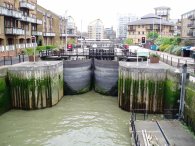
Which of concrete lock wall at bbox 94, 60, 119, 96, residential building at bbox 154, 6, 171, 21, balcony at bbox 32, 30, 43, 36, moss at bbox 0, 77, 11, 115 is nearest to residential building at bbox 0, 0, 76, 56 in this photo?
balcony at bbox 32, 30, 43, 36

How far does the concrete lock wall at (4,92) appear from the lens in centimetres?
2311

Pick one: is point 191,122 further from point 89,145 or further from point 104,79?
point 104,79

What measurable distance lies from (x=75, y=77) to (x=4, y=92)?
33.8 ft

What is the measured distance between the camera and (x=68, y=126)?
68.7ft

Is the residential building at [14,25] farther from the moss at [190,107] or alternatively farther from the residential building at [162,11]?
the residential building at [162,11]

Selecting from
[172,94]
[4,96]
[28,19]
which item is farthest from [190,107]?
[28,19]

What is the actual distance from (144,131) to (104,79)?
50.0 ft

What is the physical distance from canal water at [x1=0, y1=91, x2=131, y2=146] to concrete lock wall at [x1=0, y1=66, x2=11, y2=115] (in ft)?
2.18

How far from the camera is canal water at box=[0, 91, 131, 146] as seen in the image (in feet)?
59.2

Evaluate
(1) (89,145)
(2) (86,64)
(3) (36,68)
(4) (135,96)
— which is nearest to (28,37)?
(2) (86,64)

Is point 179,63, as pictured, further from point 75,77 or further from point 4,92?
point 4,92

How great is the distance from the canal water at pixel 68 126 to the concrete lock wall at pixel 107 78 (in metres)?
3.91

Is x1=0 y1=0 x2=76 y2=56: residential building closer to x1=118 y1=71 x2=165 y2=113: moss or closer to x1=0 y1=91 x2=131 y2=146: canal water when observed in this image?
x1=0 y1=91 x2=131 y2=146: canal water

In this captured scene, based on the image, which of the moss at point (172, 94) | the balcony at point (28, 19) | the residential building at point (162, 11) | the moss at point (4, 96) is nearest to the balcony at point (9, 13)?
the balcony at point (28, 19)
